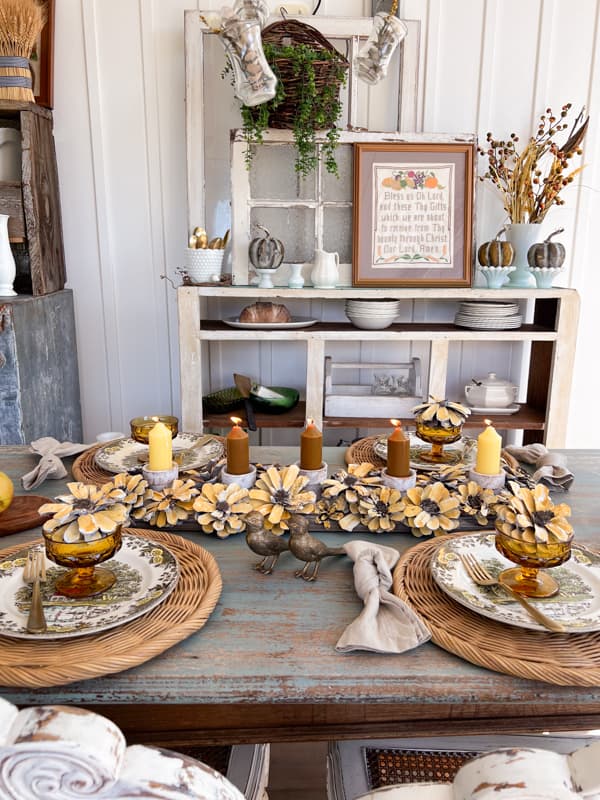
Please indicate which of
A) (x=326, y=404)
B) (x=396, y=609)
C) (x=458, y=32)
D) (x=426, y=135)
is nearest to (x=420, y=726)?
(x=396, y=609)

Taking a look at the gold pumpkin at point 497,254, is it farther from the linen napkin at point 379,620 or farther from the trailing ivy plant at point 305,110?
the linen napkin at point 379,620

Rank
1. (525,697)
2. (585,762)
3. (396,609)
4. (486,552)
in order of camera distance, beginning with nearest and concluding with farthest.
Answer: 1. (585,762)
2. (525,697)
3. (396,609)
4. (486,552)

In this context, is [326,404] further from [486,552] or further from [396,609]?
[396,609]

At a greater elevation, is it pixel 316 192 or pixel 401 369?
pixel 316 192

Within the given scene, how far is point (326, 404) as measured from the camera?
242cm

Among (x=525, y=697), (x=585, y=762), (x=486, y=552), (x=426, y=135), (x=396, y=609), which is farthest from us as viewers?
(x=426, y=135)

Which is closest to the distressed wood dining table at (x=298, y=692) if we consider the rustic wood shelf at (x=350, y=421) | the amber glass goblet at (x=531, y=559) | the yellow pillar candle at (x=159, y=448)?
the amber glass goblet at (x=531, y=559)

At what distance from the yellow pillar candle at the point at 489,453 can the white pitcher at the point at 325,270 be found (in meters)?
1.29

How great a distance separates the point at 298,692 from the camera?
0.72 m

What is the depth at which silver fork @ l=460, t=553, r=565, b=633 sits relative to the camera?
2.60 ft

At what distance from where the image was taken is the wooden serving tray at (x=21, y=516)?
1.12 meters

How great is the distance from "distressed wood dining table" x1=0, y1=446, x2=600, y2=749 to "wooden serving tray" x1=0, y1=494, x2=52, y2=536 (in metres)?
0.43

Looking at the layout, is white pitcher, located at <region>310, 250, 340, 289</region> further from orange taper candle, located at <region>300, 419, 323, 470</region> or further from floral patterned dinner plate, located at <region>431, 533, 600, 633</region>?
floral patterned dinner plate, located at <region>431, 533, 600, 633</region>

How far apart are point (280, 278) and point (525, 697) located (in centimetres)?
194
